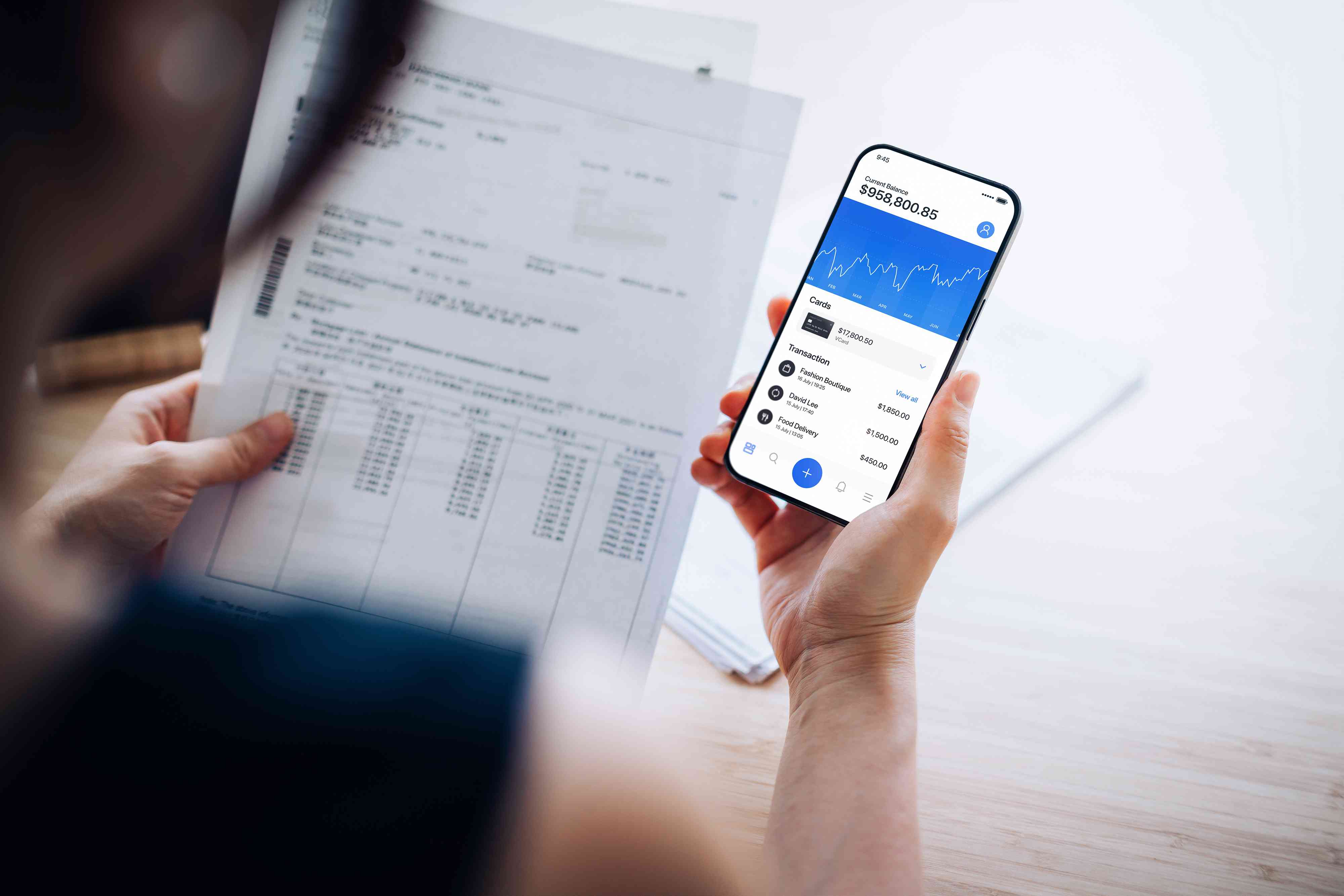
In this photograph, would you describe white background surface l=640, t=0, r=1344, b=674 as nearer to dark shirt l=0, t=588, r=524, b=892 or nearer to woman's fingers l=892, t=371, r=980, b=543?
woman's fingers l=892, t=371, r=980, b=543

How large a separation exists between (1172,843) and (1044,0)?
2.46 ft

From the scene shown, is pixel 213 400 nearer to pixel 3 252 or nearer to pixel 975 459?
pixel 3 252

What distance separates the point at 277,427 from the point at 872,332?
46cm

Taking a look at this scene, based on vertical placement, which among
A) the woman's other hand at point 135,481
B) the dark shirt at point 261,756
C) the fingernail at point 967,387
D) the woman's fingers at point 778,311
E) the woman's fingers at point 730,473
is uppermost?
the woman's fingers at point 778,311

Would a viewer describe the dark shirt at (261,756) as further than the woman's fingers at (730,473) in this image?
No

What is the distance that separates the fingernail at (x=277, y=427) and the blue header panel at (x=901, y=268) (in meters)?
0.42

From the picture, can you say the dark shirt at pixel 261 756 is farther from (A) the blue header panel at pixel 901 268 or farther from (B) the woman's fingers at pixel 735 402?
(A) the blue header panel at pixel 901 268

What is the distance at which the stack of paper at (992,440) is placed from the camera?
1.89ft

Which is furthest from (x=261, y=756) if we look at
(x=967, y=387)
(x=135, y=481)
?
(x=967, y=387)

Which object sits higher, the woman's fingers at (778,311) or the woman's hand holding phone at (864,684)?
the woman's fingers at (778,311)

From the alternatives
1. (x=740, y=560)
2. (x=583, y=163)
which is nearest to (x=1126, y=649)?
(x=740, y=560)

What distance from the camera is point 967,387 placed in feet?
1.69

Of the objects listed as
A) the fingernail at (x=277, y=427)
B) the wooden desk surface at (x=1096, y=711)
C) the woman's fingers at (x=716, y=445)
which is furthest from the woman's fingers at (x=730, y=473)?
the fingernail at (x=277, y=427)

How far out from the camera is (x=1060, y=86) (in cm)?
71
